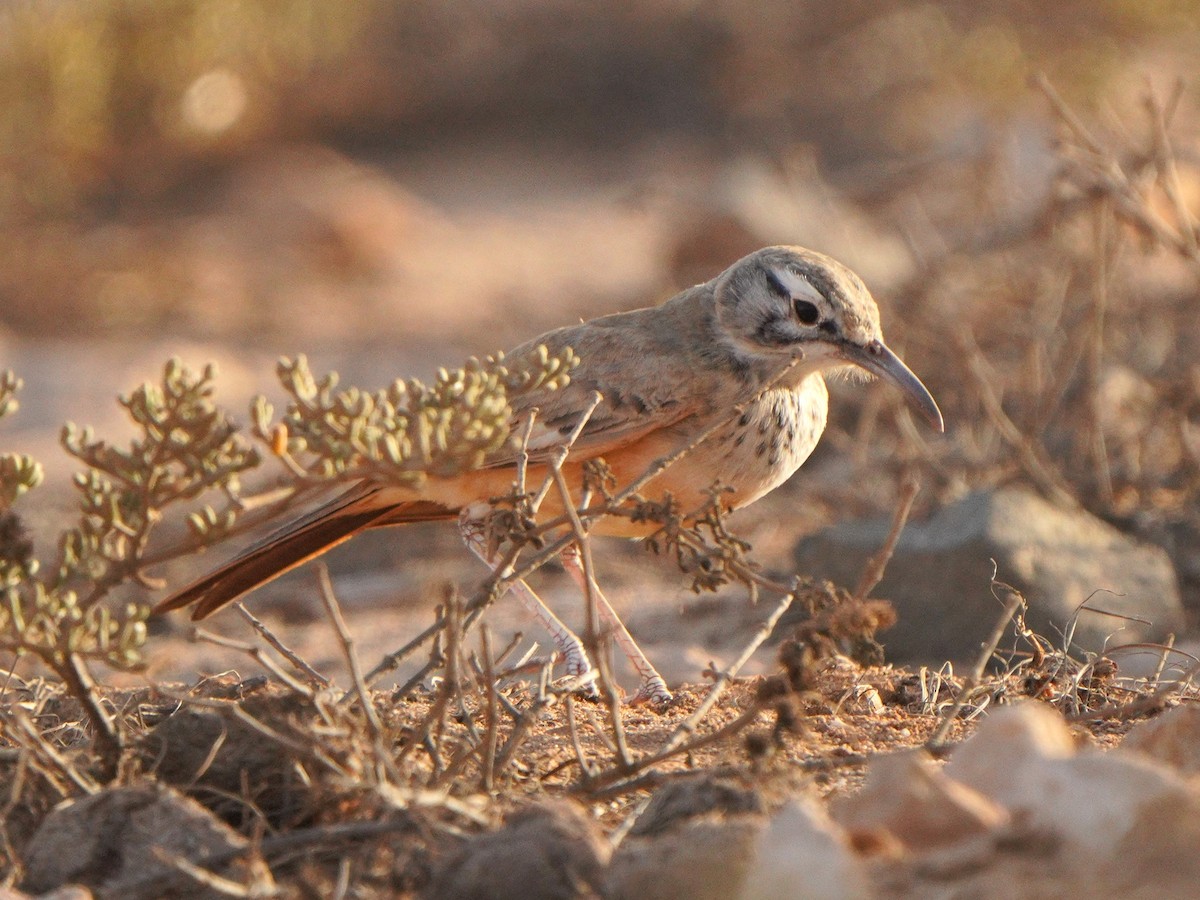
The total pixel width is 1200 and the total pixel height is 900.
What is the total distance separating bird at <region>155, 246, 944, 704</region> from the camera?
470cm

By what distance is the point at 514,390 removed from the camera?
11.7 ft

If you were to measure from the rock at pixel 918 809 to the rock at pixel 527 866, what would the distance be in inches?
18.1

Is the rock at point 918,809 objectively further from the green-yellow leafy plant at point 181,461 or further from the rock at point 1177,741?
the green-yellow leafy plant at point 181,461

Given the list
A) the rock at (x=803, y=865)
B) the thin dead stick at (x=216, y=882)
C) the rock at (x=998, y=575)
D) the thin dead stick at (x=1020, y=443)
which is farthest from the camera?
the thin dead stick at (x=1020, y=443)

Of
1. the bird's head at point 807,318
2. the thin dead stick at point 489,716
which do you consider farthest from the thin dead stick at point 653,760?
the bird's head at point 807,318

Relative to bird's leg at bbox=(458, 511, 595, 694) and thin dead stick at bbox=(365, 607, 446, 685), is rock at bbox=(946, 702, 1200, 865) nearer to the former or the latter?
thin dead stick at bbox=(365, 607, 446, 685)

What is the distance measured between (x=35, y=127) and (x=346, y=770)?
529 inches

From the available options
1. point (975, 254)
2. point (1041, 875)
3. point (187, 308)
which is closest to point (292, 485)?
point (1041, 875)

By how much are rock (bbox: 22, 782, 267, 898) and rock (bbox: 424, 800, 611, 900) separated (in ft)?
1.51

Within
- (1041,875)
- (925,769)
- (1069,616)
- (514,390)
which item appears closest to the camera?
(1041,875)

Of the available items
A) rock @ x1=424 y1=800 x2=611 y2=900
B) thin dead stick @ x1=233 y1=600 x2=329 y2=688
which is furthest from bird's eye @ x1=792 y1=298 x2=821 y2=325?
rock @ x1=424 y1=800 x2=611 y2=900

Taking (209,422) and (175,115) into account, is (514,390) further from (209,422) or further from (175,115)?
(175,115)

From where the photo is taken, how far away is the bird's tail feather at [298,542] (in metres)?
4.80

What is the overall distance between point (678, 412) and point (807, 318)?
1.62 feet
